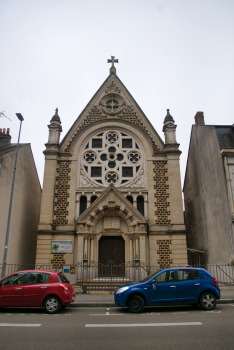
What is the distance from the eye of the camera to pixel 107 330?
23.1 feet

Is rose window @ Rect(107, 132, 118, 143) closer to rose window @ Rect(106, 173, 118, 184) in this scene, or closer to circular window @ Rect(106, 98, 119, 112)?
circular window @ Rect(106, 98, 119, 112)

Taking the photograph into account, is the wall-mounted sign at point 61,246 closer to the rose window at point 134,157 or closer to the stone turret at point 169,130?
the rose window at point 134,157

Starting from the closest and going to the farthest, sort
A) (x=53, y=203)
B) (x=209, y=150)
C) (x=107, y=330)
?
(x=107, y=330), (x=53, y=203), (x=209, y=150)

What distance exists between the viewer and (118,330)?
700 cm

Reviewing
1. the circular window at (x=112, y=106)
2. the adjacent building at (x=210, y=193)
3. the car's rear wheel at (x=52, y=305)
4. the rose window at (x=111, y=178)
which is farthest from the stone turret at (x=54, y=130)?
the car's rear wheel at (x=52, y=305)

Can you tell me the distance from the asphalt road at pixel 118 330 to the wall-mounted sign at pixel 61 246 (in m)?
8.49

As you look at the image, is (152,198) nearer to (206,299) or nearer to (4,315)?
(206,299)

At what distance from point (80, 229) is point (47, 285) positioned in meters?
8.50

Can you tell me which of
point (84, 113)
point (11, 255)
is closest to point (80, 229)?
point (11, 255)

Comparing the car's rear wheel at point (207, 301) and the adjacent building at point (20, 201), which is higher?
the adjacent building at point (20, 201)

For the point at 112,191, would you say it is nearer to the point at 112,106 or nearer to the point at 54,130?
the point at 54,130

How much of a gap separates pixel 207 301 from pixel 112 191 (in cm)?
1054

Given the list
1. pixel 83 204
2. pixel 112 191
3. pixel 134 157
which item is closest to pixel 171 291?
pixel 112 191

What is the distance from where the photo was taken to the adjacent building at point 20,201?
18.4 m
